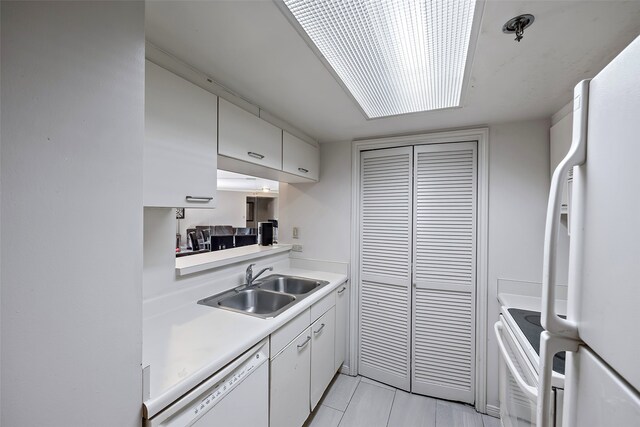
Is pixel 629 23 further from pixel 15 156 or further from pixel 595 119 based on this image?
pixel 15 156

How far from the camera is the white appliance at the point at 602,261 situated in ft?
1.18

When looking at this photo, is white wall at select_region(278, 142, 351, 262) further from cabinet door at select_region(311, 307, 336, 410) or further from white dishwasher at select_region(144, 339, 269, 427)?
white dishwasher at select_region(144, 339, 269, 427)

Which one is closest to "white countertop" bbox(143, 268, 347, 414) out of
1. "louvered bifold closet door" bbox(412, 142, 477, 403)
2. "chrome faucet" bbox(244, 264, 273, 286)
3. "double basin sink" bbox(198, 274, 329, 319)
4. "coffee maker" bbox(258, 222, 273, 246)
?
"double basin sink" bbox(198, 274, 329, 319)

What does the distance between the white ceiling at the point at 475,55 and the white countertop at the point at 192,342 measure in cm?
124

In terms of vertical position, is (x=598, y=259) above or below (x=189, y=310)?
above

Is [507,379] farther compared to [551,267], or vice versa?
[507,379]

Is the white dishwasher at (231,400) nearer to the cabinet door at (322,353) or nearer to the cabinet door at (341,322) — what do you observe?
the cabinet door at (322,353)

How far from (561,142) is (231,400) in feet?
7.21

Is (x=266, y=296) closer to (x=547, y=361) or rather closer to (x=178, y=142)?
(x=178, y=142)

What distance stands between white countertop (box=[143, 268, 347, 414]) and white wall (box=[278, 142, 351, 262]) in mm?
855

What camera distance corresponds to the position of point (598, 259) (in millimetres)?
432

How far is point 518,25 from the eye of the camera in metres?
0.91

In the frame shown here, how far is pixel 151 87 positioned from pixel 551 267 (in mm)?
1430

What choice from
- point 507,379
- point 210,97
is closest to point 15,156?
point 210,97
